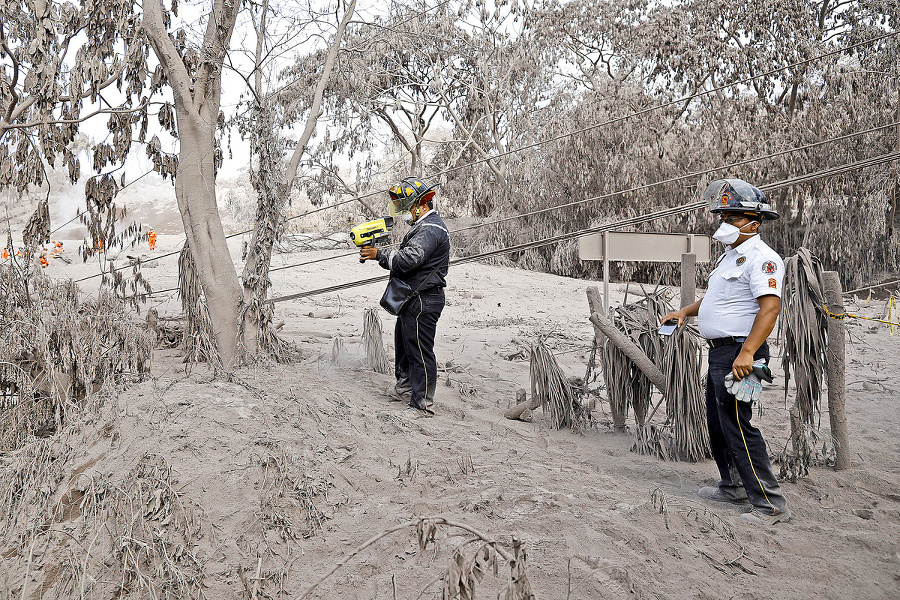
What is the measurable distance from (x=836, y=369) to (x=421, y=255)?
3015 millimetres

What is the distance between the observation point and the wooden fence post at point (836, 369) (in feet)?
13.6

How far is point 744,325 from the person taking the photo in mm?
3555

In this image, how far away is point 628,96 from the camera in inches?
663

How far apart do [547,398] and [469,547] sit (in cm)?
233

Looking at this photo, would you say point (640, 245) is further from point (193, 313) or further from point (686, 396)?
point (193, 313)

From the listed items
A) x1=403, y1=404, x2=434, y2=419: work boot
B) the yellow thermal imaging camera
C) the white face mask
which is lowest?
x1=403, y1=404, x2=434, y2=419: work boot

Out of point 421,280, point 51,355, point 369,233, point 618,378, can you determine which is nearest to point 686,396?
point 618,378

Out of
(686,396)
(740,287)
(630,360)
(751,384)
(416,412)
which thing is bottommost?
(416,412)

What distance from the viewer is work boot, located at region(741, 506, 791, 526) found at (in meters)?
3.50

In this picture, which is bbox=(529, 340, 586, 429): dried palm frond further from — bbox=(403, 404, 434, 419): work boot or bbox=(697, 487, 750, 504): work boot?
bbox=(697, 487, 750, 504): work boot

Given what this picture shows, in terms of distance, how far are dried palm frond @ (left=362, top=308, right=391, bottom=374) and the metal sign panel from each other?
2222mm

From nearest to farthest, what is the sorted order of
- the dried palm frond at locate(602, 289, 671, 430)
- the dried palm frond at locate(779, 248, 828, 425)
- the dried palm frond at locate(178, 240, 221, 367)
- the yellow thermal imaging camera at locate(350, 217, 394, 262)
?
the dried palm frond at locate(779, 248, 828, 425), the dried palm frond at locate(602, 289, 671, 430), the yellow thermal imaging camera at locate(350, 217, 394, 262), the dried palm frond at locate(178, 240, 221, 367)

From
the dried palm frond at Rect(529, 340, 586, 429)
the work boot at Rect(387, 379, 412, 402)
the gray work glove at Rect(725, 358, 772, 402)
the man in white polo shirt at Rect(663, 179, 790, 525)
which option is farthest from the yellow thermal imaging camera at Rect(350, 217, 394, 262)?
the gray work glove at Rect(725, 358, 772, 402)

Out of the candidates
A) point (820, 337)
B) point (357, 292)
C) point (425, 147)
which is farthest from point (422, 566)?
point (425, 147)
